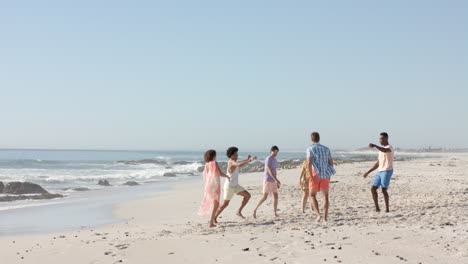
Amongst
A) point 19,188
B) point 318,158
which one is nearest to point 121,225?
point 318,158

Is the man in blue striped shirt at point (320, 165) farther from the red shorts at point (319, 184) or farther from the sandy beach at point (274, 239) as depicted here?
the sandy beach at point (274, 239)

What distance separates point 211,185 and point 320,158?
2199 mm

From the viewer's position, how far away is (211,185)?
8305 mm

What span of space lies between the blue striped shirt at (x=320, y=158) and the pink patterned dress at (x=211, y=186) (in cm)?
187

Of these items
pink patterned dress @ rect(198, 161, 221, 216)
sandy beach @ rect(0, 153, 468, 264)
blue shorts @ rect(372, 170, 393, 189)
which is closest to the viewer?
sandy beach @ rect(0, 153, 468, 264)

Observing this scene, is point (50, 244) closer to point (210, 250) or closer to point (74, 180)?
point (210, 250)

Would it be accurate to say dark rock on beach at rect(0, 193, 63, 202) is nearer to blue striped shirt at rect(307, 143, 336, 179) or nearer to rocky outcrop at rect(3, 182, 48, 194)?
rocky outcrop at rect(3, 182, 48, 194)

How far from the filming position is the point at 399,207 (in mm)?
9961

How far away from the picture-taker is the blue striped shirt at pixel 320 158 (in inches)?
328

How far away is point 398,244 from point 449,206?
4.42m

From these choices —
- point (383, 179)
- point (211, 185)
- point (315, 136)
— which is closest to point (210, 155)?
point (211, 185)

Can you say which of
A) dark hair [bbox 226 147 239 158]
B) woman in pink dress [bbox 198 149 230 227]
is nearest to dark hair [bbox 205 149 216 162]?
woman in pink dress [bbox 198 149 230 227]

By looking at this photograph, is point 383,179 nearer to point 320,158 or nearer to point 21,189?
point 320,158

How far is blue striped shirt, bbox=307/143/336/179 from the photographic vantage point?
8.34 m
